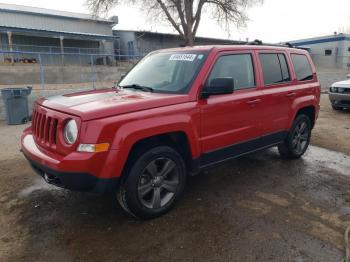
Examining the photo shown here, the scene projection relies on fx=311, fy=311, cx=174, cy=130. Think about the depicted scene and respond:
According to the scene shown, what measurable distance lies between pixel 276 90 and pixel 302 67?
1088 millimetres

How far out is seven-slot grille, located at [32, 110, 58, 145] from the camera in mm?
3117

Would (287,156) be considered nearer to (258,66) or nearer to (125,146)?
(258,66)

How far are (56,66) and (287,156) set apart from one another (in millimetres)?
16571

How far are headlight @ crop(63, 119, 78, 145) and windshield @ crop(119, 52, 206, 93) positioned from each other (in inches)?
45.3

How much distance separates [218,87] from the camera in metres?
3.50

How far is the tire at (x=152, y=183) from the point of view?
3156 mm

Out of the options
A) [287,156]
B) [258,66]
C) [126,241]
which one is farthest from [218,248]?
[287,156]

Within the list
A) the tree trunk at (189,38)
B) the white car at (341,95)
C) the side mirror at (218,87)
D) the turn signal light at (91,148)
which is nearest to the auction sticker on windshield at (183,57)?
the side mirror at (218,87)

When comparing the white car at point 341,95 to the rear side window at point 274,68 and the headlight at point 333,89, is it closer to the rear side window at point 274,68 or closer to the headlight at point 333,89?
the headlight at point 333,89

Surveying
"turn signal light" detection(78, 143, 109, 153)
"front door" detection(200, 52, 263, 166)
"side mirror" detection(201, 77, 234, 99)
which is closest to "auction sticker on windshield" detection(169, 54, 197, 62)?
"front door" detection(200, 52, 263, 166)

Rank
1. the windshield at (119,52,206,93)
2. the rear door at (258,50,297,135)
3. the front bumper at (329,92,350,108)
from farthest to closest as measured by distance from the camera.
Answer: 1. the front bumper at (329,92,350,108)
2. the rear door at (258,50,297,135)
3. the windshield at (119,52,206,93)

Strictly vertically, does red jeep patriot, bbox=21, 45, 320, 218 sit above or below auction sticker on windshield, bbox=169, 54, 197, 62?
→ below

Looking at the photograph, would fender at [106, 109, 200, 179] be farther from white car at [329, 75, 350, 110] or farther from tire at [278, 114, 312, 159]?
white car at [329, 75, 350, 110]

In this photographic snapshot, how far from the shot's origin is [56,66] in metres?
18.6
